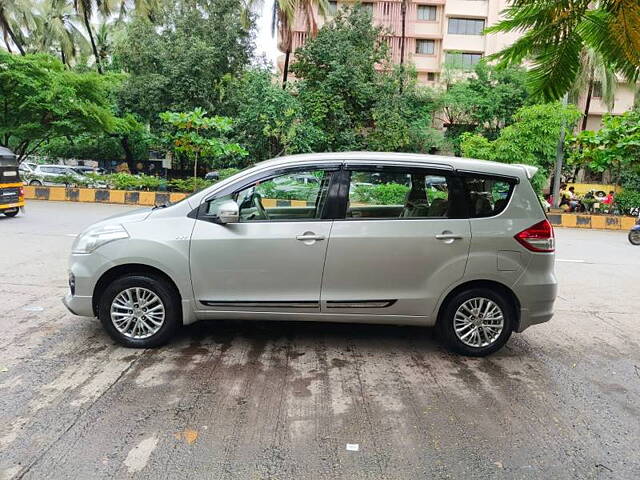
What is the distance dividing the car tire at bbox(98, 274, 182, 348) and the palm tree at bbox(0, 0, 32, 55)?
2945 centimetres

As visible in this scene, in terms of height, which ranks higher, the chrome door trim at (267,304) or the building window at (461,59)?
the building window at (461,59)

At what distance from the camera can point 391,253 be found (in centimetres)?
452

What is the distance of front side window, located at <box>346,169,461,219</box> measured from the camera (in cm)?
464

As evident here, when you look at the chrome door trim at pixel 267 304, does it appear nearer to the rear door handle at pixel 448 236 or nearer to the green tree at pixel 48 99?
the rear door handle at pixel 448 236

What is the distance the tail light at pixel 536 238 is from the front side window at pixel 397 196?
0.58 m

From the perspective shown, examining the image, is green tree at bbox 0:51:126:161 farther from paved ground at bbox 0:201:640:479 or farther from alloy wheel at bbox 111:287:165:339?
alloy wheel at bbox 111:287:165:339

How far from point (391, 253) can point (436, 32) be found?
38052mm

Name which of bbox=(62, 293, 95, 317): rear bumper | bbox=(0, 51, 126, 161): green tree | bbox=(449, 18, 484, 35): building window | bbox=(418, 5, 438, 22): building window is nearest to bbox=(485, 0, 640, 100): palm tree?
bbox=(62, 293, 95, 317): rear bumper

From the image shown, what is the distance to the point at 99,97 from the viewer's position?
→ 797 inches

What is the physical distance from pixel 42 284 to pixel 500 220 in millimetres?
5795

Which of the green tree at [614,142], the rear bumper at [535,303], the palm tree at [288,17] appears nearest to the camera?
the rear bumper at [535,303]

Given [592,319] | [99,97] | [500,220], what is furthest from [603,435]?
[99,97]

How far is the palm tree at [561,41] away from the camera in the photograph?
79.9 inches

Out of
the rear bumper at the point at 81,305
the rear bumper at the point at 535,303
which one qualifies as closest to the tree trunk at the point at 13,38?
the rear bumper at the point at 81,305
